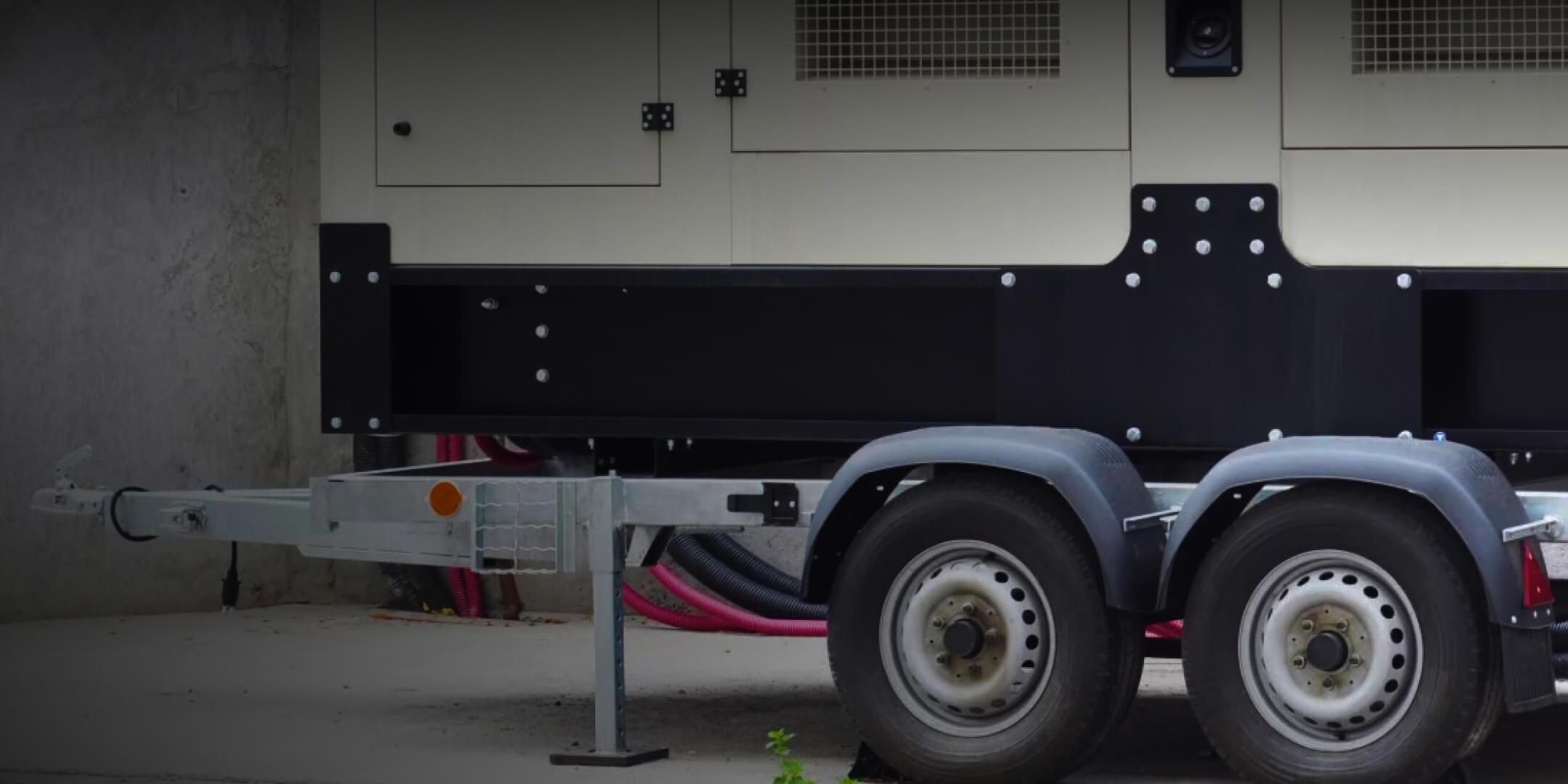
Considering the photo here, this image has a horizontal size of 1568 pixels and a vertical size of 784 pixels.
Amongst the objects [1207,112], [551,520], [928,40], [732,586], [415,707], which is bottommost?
[415,707]

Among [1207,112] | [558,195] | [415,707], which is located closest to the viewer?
[1207,112]

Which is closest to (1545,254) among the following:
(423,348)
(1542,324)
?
(1542,324)

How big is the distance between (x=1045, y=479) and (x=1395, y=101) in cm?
137

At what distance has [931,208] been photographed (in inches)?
240

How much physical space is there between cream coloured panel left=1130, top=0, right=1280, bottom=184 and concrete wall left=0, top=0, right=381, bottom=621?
18.6 ft

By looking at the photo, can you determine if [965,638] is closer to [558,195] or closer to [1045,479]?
[1045,479]

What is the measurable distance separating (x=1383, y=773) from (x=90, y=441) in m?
6.87

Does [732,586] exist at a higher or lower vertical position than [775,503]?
lower

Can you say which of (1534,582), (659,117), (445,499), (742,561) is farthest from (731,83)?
(742,561)

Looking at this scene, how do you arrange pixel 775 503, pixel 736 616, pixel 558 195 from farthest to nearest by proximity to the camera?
pixel 736 616 < pixel 558 195 < pixel 775 503

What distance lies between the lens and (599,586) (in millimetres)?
6176

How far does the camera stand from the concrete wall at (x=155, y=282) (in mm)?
10211

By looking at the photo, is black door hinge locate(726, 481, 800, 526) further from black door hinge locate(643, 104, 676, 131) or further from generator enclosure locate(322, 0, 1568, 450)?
black door hinge locate(643, 104, 676, 131)

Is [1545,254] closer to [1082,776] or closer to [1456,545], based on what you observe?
[1456,545]
